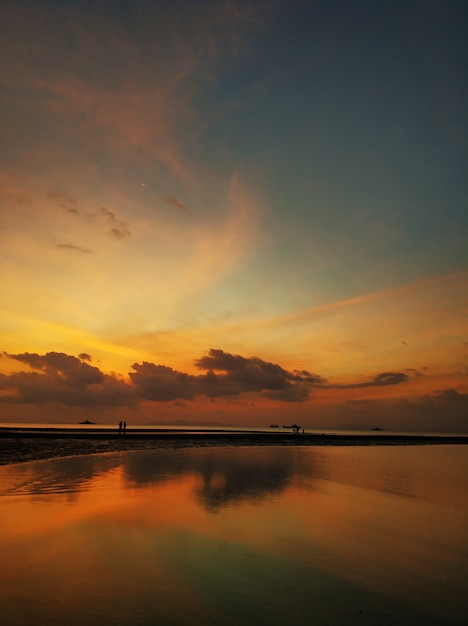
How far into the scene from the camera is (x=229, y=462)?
112 ft

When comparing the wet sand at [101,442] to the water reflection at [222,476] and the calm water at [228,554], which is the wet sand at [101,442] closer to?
the water reflection at [222,476]

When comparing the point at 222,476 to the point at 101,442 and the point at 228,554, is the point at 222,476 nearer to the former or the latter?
the point at 228,554

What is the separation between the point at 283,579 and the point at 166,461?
84.3 ft

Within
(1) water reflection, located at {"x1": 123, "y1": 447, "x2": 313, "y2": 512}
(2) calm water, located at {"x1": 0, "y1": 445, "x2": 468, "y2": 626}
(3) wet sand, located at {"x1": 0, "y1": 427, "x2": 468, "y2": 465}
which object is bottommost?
(2) calm water, located at {"x1": 0, "y1": 445, "x2": 468, "y2": 626}

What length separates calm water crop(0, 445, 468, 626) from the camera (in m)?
8.02

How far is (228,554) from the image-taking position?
11172 millimetres

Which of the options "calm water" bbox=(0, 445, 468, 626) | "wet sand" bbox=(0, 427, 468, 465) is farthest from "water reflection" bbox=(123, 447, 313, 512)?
"wet sand" bbox=(0, 427, 468, 465)

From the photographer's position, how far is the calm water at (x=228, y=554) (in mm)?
8016

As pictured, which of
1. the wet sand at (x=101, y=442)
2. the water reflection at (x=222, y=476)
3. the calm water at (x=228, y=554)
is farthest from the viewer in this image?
the wet sand at (x=101, y=442)

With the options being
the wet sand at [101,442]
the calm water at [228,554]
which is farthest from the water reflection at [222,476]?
the wet sand at [101,442]

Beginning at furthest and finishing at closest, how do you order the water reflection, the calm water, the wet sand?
the wet sand
the water reflection
the calm water

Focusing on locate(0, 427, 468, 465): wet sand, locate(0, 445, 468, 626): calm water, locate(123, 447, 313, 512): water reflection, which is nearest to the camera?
locate(0, 445, 468, 626): calm water

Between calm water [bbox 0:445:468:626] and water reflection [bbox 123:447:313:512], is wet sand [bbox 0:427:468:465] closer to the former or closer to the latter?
water reflection [bbox 123:447:313:512]

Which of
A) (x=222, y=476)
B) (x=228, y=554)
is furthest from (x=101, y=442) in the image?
(x=228, y=554)
